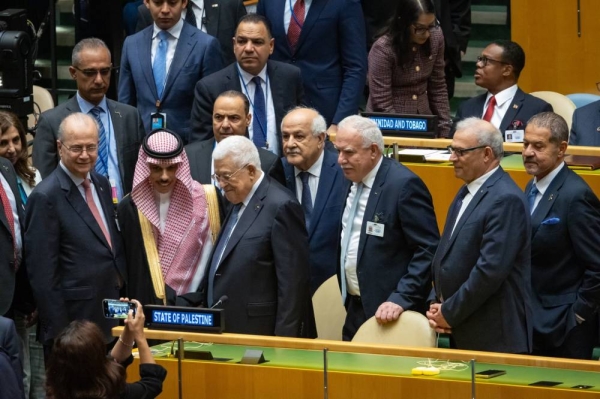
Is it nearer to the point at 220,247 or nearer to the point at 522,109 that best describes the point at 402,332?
the point at 220,247

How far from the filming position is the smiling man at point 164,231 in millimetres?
6199

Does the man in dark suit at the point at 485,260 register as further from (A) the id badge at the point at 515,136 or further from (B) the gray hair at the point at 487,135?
(A) the id badge at the point at 515,136

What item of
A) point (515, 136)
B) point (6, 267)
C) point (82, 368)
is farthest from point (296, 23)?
point (82, 368)

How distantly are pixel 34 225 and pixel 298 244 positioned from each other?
1205 millimetres

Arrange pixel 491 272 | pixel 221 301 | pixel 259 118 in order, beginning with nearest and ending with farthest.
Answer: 1. pixel 491 272
2. pixel 221 301
3. pixel 259 118

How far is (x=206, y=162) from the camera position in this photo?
676 cm

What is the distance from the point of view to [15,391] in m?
4.83

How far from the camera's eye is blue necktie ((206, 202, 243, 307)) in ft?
19.8

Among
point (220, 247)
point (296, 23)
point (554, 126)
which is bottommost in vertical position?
point (220, 247)

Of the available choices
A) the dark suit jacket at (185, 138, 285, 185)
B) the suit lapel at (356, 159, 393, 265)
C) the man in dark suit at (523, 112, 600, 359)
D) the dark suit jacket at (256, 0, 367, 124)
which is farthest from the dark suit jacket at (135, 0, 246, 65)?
the man in dark suit at (523, 112, 600, 359)

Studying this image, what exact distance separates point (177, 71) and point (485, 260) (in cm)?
256

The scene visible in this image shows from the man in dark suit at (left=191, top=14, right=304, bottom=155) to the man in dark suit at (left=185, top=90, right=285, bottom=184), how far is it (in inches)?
13.8

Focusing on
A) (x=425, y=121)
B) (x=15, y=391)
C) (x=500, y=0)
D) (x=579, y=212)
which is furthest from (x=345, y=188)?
(x=500, y=0)

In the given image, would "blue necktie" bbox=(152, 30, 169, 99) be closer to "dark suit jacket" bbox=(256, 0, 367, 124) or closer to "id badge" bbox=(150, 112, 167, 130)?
"id badge" bbox=(150, 112, 167, 130)
